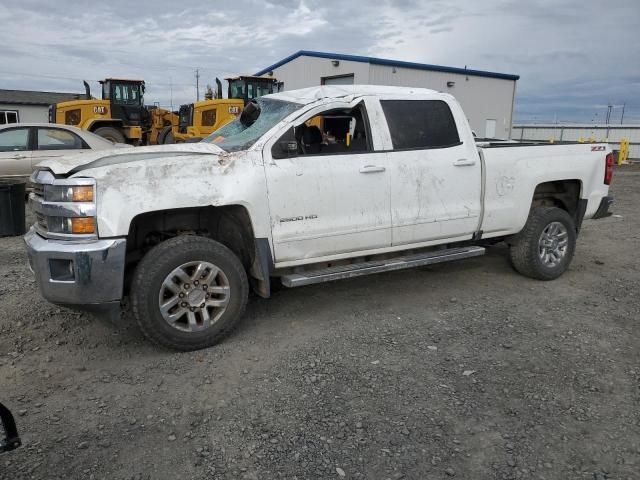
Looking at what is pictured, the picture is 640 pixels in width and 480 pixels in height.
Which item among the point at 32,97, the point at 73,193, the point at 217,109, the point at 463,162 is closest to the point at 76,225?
the point at 73,193

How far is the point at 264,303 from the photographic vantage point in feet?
16.8

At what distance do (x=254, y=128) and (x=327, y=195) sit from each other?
91cm

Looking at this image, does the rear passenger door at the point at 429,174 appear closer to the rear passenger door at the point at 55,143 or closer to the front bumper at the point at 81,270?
the front bumper at the point at 81,270

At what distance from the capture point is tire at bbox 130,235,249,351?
3.78 metres

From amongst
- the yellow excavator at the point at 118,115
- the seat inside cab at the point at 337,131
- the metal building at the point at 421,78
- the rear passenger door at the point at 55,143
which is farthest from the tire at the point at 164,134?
the seat inside cab at the point at 337,131

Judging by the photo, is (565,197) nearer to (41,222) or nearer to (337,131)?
(337,131)

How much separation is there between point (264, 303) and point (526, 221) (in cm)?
299

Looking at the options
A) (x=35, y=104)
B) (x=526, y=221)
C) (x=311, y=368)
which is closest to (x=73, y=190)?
(x=311, y=368)

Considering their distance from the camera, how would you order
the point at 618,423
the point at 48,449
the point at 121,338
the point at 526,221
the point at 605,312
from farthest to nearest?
the point at 526,221 → the point at 605,312 → the point at 121,338 → the point at 618,423 → the point at 48,449

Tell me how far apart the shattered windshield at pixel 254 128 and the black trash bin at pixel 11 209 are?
4.23 m

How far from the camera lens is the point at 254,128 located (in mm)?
4586

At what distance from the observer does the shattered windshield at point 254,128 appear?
14.2 ft

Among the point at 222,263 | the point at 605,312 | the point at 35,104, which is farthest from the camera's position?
the point at 35,104

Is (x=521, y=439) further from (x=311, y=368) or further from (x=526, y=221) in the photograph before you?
(x=526, y=221)
